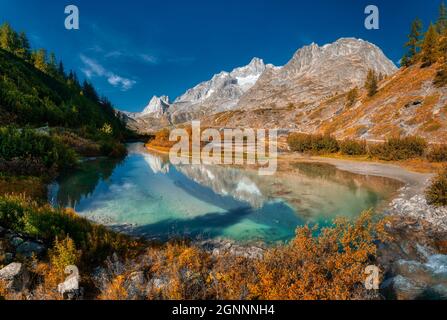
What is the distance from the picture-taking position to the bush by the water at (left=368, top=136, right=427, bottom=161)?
1672 inches

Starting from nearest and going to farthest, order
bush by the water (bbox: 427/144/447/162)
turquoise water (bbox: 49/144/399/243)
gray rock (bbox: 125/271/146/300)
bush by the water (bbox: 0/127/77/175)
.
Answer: gray rock (bbox: 125/271/146/300) → turquoise water (bbox: 49/144/399/243) → bush by the water (bbox: 0/127/77/175) → bush by the water (bbox: 427/144/447/162)

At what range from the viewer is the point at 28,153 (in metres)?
25.4

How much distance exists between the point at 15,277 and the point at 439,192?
25.9m

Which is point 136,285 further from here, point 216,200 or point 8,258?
point 216,200

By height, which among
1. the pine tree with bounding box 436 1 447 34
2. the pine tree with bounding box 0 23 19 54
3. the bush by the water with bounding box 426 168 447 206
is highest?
the pine tree with bounding box 436 1 447 34

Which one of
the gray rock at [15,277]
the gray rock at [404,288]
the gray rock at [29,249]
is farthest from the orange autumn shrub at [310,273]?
the gray rock at [29,249]

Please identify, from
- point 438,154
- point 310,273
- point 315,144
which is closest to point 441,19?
point 315,144

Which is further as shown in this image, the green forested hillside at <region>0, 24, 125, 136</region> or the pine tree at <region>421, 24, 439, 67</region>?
the pine tree at <region>421, 24, 439, 67</region>

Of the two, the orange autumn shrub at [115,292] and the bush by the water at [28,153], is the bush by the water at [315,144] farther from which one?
the orange autumn shrub at [115,292]

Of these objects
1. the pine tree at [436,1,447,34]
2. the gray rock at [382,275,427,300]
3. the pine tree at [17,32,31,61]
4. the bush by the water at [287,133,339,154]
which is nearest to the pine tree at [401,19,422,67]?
the pine tree at [436,1,447,34]

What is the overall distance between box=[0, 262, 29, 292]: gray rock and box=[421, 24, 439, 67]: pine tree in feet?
376

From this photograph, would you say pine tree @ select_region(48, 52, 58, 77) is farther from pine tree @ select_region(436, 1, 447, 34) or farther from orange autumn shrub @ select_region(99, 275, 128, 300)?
pine tree @ select_region(436, 1, 447, 34)
